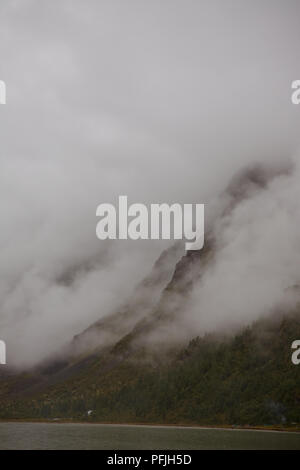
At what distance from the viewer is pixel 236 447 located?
193875 mm
